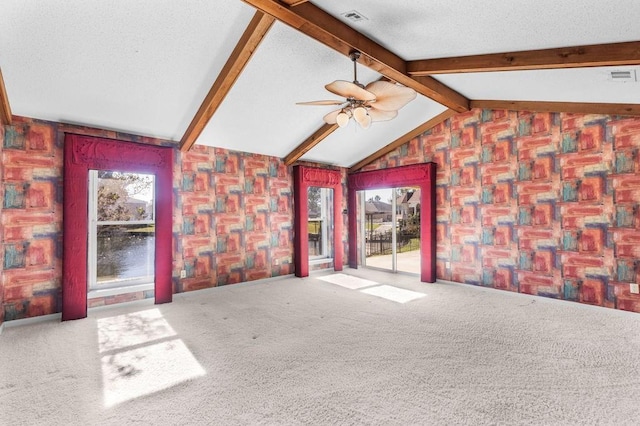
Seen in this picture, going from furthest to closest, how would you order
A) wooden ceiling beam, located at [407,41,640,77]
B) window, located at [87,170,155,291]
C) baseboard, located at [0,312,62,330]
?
window, located at [87,170,155,291]
baseboard, located at [0,312,62,330]
wooden ceiling beam, located at [407,41,640,77]

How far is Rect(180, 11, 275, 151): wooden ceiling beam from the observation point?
114 inches

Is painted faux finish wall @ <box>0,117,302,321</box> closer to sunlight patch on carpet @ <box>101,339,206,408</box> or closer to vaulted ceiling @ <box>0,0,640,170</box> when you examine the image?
vaulted ceiling @ <box>0,0,640,170</box>

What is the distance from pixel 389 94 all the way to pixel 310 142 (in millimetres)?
2778

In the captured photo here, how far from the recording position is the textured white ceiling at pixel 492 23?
240 cm

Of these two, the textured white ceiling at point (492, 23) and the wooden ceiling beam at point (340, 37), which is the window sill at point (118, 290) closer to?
the wooden ceiling beam at point (340, 37)

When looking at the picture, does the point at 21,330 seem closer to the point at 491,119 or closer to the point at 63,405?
the point at 63,405

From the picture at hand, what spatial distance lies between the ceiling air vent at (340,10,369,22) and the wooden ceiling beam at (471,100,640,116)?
10.7ft

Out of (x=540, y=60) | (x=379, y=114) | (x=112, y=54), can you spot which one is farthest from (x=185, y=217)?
(x=540, y=60)

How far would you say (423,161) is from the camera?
637 cm

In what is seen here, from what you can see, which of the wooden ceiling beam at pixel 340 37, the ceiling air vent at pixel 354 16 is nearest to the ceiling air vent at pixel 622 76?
the wooden ceiling beam at pixel 340 37

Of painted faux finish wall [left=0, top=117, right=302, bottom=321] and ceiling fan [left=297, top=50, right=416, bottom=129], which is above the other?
ceiling fan [left=297, top=50, right=416, bottom=129]

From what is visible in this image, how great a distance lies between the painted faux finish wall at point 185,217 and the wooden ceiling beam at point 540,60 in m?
3.58

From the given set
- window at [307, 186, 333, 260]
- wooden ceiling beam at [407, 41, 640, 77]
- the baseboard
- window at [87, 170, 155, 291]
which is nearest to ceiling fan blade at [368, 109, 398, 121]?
wooden ceiling beam at [407, 41, 640, 77]

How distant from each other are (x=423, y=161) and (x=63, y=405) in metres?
6.27
